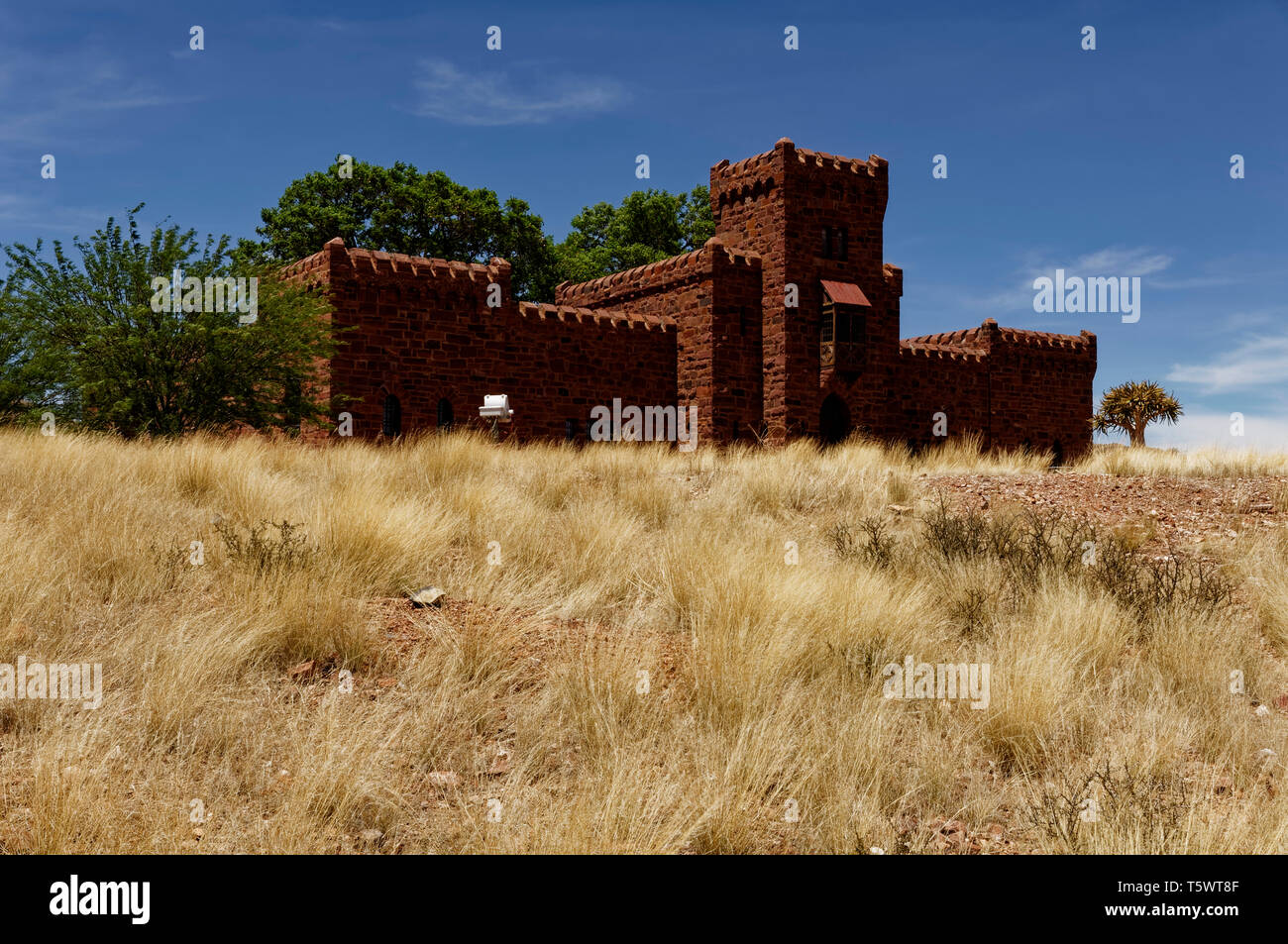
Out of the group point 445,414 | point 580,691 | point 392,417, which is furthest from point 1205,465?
point 392,417

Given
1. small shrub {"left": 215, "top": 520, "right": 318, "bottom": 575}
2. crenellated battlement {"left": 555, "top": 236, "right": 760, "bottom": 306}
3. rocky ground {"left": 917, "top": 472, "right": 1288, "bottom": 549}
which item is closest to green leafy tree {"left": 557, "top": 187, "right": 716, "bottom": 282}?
crenellated battlement {"left": 555, "top": 236, "right": 760, "bottom": 306}

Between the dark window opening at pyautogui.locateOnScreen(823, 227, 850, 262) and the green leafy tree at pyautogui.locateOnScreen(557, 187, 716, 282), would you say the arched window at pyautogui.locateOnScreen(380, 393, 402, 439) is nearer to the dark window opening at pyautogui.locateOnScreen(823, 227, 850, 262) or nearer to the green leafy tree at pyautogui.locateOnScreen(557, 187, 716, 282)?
the dark window opening at pyautogui.locateOnScreen(823, 227, 850, 262)

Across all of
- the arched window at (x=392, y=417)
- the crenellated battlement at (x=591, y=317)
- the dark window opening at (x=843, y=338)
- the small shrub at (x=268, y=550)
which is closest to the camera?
the small shrub at (x=268, y=550)

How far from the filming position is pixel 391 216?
106ft

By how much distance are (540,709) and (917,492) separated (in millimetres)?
8380

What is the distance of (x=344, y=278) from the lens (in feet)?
58.7

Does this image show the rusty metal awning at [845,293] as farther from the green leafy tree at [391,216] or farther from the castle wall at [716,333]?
the green leafy tree at [391,216]

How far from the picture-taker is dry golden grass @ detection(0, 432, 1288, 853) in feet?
11.8

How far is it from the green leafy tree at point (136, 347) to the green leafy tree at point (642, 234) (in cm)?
2281

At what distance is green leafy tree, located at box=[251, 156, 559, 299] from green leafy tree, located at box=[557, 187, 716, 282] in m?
3.74

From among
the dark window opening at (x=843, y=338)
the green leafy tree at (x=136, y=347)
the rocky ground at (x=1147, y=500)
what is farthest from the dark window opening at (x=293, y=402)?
the dark window opening at (x=843, y=338)

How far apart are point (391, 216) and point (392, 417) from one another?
16619mm

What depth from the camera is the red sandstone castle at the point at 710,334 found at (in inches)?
733
